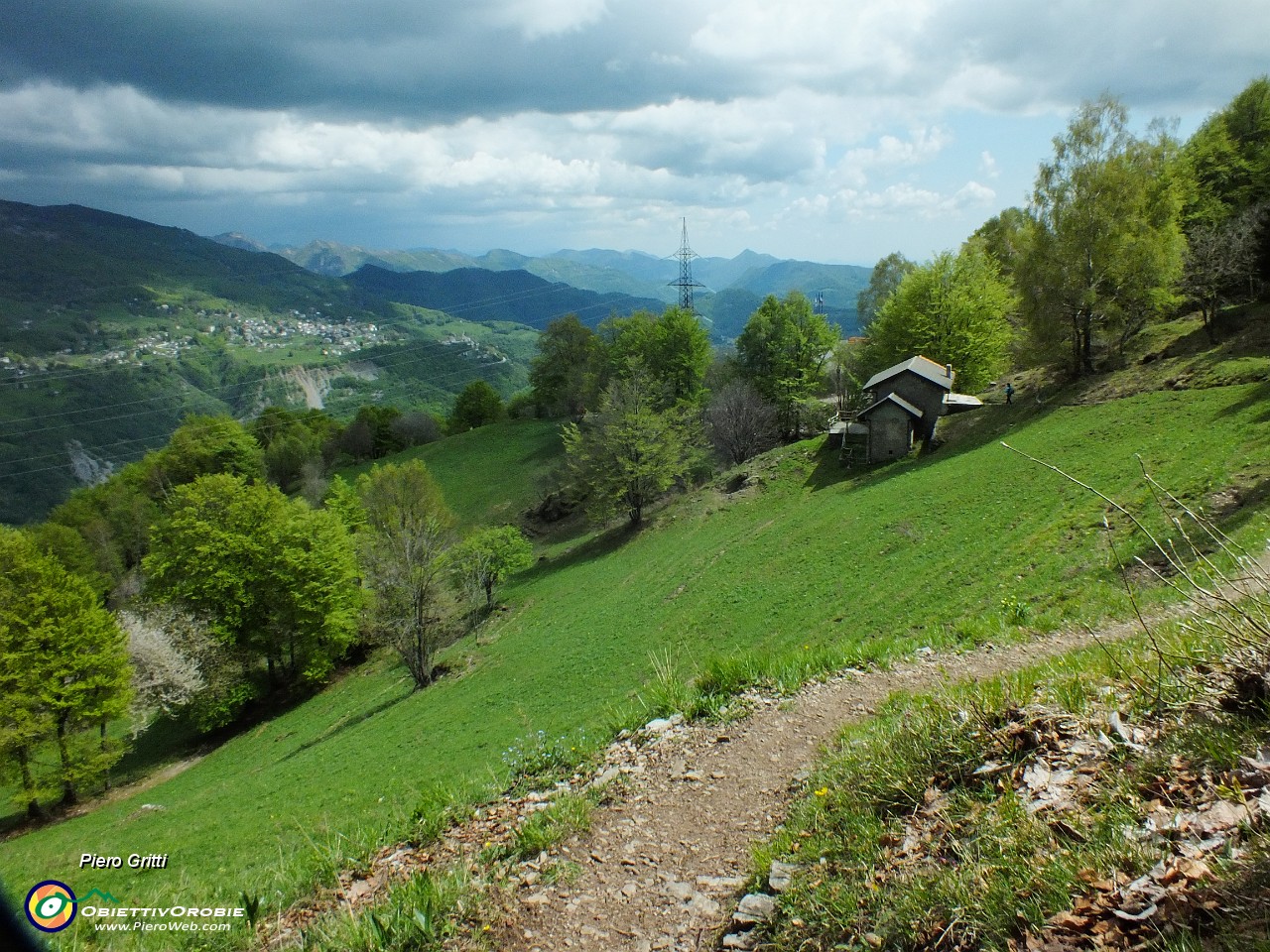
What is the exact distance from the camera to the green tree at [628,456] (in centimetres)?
4569

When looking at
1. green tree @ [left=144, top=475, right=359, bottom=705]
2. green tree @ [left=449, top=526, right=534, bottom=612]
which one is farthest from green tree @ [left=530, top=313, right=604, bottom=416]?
green tree @ [left=144, top=475, right=359, bottom=705]

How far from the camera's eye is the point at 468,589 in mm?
36938

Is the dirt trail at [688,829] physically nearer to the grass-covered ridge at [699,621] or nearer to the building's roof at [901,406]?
the grass-covered ridge at [699,621]

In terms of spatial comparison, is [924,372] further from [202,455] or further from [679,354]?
[202,455]

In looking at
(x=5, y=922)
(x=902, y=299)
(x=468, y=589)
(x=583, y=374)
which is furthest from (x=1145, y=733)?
(x=583, y=374)

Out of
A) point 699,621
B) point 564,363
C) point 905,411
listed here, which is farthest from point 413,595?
point 564,363

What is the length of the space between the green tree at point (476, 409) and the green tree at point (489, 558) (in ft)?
192

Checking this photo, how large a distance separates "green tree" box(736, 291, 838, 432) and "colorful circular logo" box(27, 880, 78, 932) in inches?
2138

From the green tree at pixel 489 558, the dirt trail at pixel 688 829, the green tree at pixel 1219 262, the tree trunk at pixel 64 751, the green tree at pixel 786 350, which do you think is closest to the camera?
the dirt trail at pixel 688 829

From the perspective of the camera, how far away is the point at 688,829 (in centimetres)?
638

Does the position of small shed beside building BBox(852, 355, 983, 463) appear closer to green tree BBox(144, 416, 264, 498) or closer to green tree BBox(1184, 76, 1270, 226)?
green tree BBox(1184, 76, 1270, 226)

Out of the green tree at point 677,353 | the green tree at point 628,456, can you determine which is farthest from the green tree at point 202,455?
the green tree at point 628,456

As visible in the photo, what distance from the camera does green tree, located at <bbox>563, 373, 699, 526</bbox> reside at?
45688 mm

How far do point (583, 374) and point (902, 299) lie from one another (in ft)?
124
